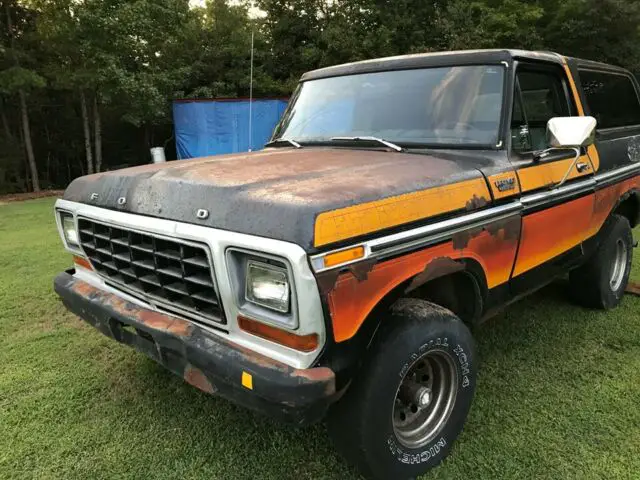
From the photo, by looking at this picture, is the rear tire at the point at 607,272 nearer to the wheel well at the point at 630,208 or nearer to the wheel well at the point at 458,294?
the wheel well at the point at 630,208

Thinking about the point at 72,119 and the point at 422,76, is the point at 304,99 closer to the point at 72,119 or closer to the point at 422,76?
the point at 422,76

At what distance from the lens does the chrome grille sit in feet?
7.36

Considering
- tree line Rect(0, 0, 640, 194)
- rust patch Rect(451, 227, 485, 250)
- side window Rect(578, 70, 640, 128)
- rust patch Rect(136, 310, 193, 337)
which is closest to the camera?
rust patch Rect(136, 310, 193, 337)

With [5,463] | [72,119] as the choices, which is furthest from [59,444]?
[72,119]

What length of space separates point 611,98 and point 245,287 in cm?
382

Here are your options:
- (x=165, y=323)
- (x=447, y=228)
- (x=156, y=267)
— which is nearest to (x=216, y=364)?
(x=165, y=323)

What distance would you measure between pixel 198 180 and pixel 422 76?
1674 millimetres

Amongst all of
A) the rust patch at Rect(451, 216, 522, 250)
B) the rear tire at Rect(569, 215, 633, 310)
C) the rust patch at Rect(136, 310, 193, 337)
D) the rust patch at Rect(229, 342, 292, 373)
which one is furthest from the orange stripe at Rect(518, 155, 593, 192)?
the rust patch at Rect(136, 310, 193, 337)

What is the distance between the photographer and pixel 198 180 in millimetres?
2424

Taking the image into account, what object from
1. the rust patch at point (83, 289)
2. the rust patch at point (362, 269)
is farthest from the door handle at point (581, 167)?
the rust patch at point (83, 289)

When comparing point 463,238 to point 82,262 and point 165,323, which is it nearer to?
point 165,323

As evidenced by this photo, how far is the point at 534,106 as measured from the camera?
341cm

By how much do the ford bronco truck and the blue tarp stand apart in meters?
12.0

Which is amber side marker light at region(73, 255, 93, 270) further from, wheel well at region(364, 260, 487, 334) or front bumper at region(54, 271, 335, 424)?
wheel well at region(364, 260, 487, 334)
